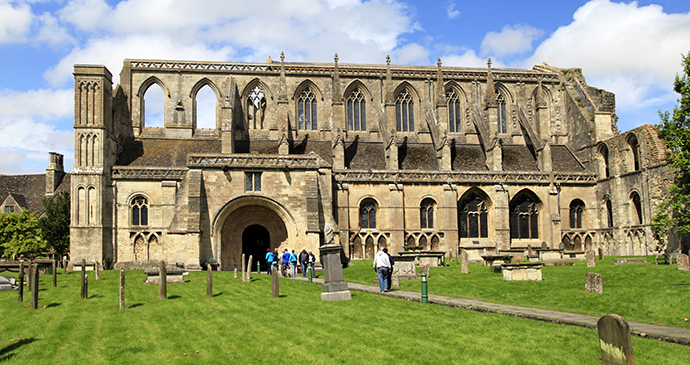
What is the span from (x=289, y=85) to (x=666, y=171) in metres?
26.8

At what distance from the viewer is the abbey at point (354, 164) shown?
31.2 meters

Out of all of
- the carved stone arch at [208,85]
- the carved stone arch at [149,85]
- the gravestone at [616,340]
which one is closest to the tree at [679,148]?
the gravestone at [616,340]

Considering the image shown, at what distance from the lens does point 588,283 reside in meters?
15.9

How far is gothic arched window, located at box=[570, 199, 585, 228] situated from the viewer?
40375 mm

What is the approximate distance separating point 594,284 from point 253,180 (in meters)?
19.7

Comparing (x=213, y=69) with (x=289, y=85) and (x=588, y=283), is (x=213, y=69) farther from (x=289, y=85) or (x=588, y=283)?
(x=588, y=283)

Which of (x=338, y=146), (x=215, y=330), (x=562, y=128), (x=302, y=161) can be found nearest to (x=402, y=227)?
(x=338, y=146)

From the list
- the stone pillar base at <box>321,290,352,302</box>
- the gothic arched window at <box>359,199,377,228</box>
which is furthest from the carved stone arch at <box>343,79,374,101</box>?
the stone pillar base at <box>321,290,352,302</box>

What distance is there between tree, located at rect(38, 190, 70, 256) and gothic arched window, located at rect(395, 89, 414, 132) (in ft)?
89.2

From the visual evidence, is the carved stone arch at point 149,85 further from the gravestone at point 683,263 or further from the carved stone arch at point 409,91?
the gravestone at point 683,263

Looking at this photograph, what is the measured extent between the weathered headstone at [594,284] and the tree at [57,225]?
40.1 metres

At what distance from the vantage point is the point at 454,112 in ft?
151

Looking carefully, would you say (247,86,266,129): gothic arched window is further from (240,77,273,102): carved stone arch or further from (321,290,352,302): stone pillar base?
(321,290,352,302): stone pillar base

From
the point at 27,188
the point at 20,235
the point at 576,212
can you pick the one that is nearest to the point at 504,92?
the point at 576,212
